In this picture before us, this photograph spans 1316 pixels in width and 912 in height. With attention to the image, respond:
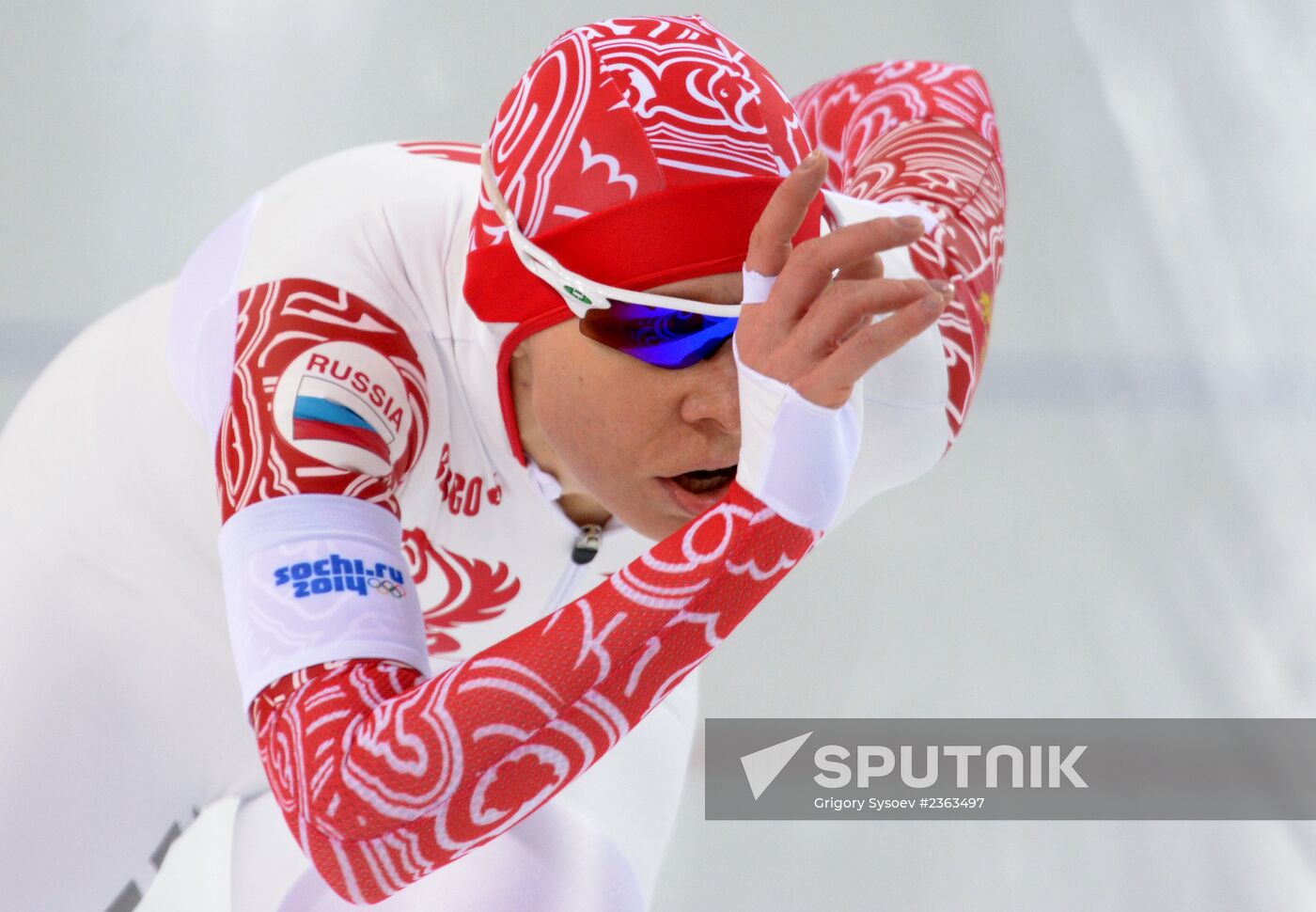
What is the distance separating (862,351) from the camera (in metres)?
0.75

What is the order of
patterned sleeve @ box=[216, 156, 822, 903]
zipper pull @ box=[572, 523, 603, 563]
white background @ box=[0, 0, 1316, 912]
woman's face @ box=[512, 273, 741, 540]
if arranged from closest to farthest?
patterned sleeve @ box=[216, 156, 822, 903]
woman's face @ box=[512, 273, 741, 540]
zipper pull @ box=[572, 523, 603, 563]
white background @ box=[0, 0, 1316, 912]

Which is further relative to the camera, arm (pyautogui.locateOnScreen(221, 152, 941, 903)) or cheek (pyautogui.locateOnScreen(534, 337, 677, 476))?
cheek (pyautogui.locateOnScreen(534, 337, 677, 476))

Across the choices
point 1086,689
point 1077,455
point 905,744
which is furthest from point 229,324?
point 1077,455

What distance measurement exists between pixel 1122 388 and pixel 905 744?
2.49 ft

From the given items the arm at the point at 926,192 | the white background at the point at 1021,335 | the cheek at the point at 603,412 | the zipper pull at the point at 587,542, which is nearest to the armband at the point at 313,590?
the cheek at the point at 603,412

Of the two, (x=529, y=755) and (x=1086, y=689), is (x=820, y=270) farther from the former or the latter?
(x=1086, y=689)

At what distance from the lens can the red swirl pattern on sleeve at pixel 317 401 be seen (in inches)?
35.5

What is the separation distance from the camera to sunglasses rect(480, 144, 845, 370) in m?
0.90

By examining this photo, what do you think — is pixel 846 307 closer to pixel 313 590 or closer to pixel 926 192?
pixel 313 590

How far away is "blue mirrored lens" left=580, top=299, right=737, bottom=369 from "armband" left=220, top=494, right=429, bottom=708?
0.18 m

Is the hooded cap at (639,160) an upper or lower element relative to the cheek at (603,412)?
upper

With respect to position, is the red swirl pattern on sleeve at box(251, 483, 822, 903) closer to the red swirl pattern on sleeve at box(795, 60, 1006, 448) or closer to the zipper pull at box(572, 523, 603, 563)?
the zipper pull at box(572, 523, 603, 563)

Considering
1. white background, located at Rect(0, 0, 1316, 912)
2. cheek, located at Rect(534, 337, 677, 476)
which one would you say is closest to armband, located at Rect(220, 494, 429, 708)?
cheek, located at Rect(534, 337, 677, 476)

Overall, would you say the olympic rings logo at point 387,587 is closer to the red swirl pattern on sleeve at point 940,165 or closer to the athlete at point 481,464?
the athlete at point 481,464
